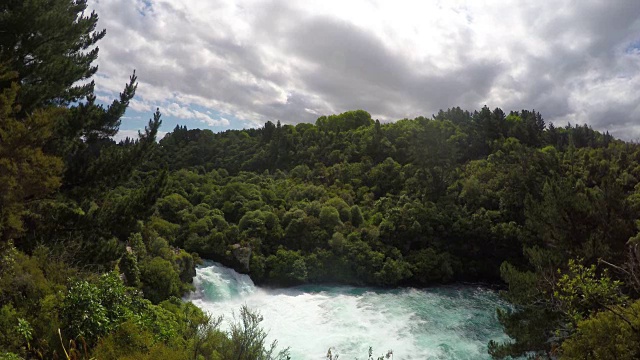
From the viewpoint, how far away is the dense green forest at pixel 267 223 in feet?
28.3

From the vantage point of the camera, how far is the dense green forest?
8625mm

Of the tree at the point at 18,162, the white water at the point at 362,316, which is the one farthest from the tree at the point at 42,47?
the white water at the point at 362,316

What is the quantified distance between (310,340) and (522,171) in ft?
96.3

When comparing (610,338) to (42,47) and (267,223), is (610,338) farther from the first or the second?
(267,223)

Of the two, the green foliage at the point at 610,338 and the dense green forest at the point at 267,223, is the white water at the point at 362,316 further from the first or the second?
the green foliage at the point at 610,338

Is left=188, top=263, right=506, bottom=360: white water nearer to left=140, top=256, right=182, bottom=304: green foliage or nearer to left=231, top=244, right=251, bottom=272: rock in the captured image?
→ left=231, top=244, right=251, bottom=272: rock

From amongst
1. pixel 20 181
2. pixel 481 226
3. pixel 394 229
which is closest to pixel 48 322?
pixel 20 181

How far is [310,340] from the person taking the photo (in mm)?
20031

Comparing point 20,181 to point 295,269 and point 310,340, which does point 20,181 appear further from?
point 295,269

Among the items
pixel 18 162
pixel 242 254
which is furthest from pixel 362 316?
pixel 18 162

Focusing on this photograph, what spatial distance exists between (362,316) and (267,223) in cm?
1324

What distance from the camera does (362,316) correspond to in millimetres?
23906

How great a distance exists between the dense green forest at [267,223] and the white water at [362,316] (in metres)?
1.89

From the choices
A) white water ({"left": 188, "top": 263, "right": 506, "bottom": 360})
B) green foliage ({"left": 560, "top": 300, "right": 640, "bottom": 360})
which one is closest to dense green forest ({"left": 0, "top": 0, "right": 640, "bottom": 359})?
green foliage ({"left": 560, "top": 300, "right": 640, "bottom": 360})
